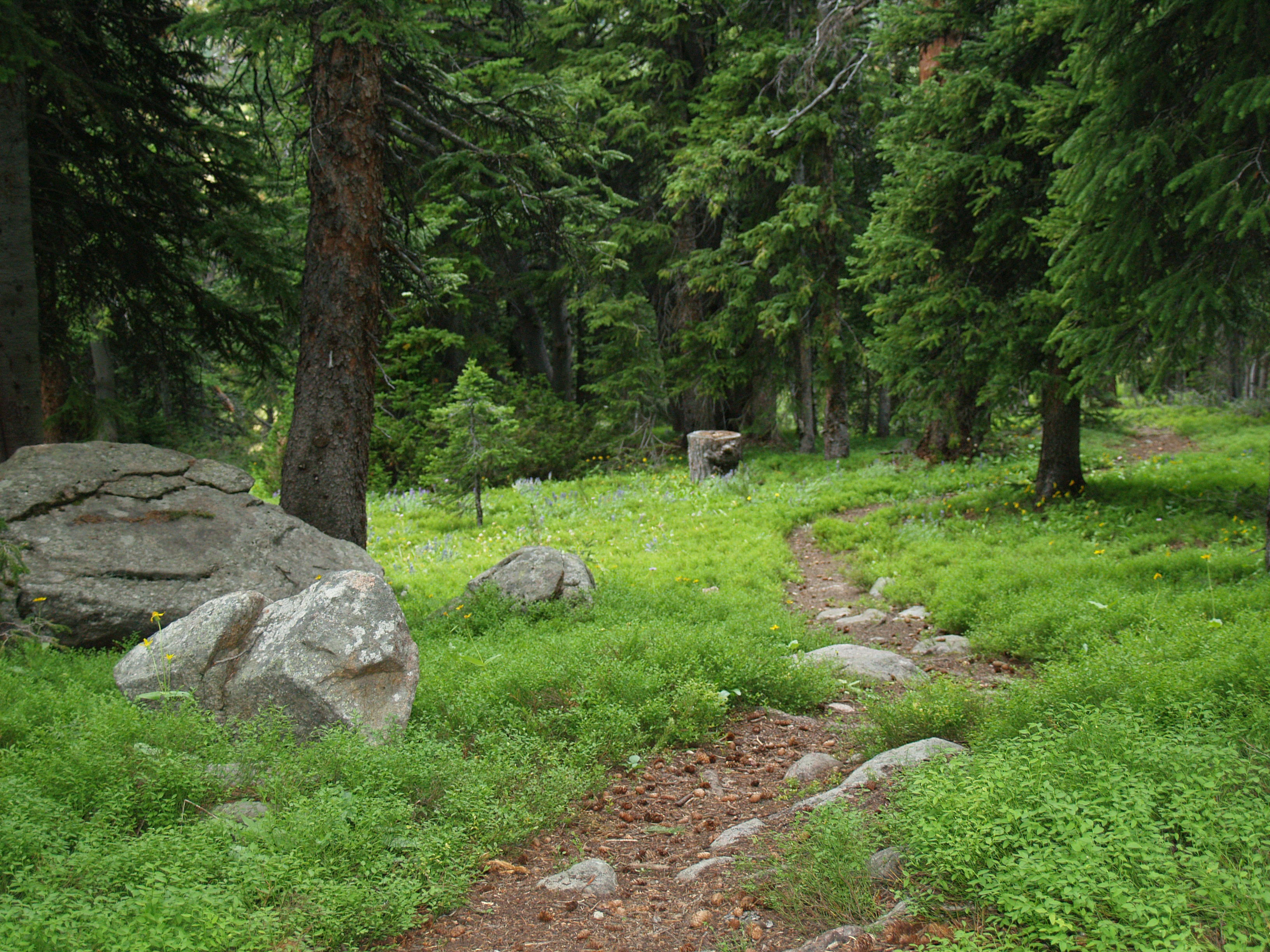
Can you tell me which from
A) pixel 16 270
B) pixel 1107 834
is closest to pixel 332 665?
pixel 1107 834

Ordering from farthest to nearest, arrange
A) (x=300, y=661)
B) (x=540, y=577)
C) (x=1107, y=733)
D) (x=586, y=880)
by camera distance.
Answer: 1. (x=540, y=577)
2. (x=300, y=661)
3. (x=586, y=880)
4. (x=1107, y=733)

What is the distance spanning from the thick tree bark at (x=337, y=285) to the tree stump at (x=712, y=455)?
846 centimetres

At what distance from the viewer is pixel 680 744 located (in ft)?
18.5

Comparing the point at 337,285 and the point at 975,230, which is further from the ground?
the point at 975,230

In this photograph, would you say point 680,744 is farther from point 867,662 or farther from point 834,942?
point 834,942

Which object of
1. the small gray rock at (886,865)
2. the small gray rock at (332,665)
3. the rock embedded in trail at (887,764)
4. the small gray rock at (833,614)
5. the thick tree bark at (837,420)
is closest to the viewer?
the small gray rock at (886,865)

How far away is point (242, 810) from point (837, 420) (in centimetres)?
1539

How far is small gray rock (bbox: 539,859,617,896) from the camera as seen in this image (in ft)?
12.9

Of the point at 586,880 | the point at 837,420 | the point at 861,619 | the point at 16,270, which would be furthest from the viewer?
the point at 837,420

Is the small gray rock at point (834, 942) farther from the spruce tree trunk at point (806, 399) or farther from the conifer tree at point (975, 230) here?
the spruce tree trunk at point (806, 399)

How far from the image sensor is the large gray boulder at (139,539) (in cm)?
612

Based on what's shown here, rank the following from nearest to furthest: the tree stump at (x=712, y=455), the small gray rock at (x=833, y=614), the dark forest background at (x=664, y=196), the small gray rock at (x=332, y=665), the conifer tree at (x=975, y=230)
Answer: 1. the small gray rock at (x=332, y=665)
2. the dark forest background at (x=664, y=196)
3. the small gray rock at (x=833, y=614)
4. the conifer tree at (x=975, y=230)
5. the tree stump at (x=712, y=455)

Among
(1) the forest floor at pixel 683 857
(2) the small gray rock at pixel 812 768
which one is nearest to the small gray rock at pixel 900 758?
(1) the forest floor at pixel 683 857

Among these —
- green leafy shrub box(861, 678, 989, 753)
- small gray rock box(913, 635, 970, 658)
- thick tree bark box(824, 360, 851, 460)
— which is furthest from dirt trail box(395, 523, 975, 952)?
thick tree bark box(824, 360, 851, 460)
